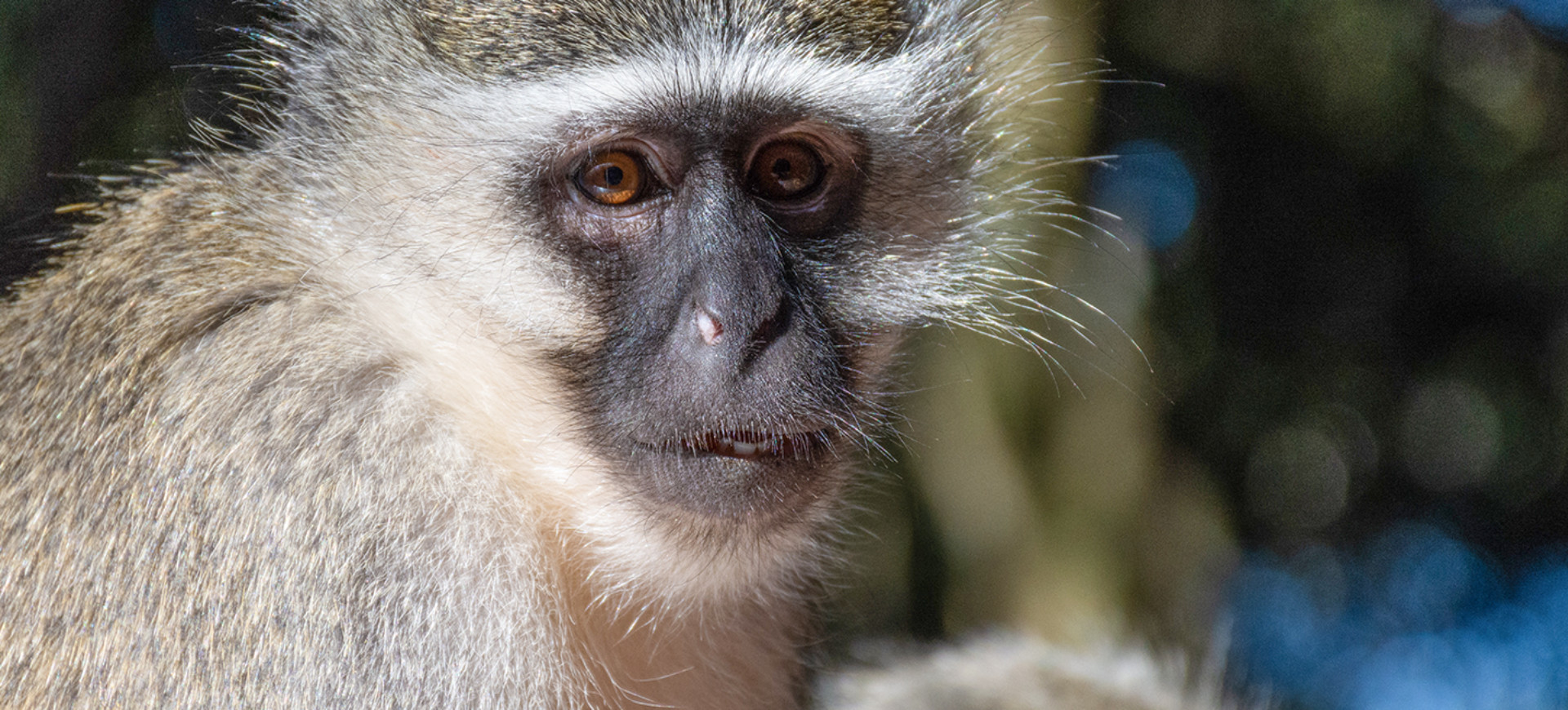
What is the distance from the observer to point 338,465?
1645 mm

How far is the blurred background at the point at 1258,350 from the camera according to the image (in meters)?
3.25

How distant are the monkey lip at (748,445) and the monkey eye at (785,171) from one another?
37 cm

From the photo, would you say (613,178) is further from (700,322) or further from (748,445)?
(748,445)

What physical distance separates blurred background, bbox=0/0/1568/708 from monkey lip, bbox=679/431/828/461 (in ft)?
3.79

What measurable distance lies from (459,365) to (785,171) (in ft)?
1.78

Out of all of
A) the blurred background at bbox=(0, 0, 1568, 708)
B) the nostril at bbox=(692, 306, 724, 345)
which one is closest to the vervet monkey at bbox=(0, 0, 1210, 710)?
the nostril at bbox=(692, 306, 724, 345)

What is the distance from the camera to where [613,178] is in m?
1.77

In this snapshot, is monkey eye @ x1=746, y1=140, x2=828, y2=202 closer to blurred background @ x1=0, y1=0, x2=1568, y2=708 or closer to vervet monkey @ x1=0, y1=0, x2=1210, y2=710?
vervet monkey @ x1=0, y1=0, x2=1210, y2=710

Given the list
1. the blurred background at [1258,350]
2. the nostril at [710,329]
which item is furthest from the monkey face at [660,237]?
the blurred background at [1258,350]

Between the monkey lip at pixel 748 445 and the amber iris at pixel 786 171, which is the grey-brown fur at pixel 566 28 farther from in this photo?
the monkey lip at pixel 748 445

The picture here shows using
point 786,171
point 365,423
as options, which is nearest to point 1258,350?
point 786,171

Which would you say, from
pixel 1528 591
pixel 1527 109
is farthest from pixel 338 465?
pixel 1528 591

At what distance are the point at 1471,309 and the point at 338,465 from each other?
3.66 m

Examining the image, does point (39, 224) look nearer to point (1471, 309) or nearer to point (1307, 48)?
point (1307, 48)
